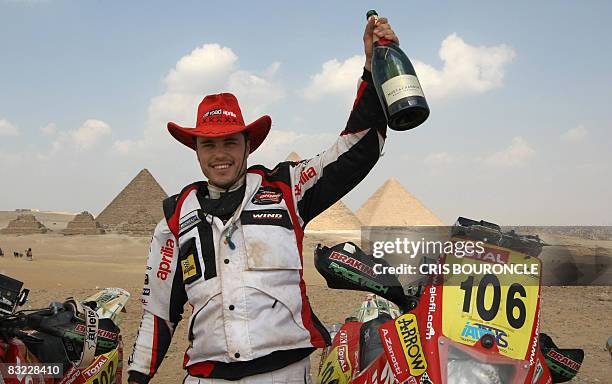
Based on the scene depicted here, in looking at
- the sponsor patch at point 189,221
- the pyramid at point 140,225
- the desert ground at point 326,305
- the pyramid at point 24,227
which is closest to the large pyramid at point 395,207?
the pyramid at point 140,225

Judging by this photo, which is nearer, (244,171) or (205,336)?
(205,336)

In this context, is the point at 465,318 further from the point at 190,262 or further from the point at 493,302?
the point at 190,262

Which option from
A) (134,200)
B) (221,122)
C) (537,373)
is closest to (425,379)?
(537,373)

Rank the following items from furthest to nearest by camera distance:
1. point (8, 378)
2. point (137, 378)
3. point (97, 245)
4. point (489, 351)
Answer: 1. point (97, 245)
2. point (137, 378)
3. point (8, 378)
4. point (489, 351)

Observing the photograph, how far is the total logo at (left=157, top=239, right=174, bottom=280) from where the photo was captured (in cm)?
269

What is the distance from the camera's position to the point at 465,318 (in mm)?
2156

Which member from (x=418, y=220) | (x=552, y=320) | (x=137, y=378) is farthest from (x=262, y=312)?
(x=418, y=220)

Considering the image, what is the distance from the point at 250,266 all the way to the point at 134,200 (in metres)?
64.4

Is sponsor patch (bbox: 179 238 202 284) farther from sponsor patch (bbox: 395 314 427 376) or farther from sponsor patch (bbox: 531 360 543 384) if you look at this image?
sponsor patch (bbox: 531 360 543 384)

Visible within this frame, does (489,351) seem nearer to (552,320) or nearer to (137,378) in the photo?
(137,378)

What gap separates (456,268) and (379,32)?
3.34ft

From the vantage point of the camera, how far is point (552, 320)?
368 inches

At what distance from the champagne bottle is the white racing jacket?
0.09m

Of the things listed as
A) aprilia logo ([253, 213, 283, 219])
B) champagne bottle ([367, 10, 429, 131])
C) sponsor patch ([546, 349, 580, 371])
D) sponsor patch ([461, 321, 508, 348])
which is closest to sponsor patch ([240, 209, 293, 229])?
aprilia logo ([253, 213, 283, 219])
